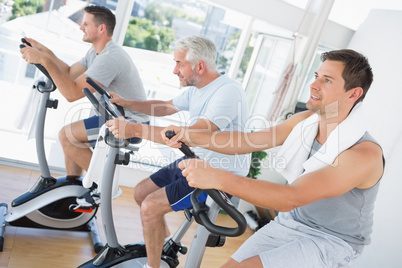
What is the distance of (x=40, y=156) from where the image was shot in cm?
268

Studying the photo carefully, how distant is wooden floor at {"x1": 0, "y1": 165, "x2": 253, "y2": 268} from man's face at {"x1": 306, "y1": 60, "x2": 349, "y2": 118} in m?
1.58

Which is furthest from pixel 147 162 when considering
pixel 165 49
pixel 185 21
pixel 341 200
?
pixel 341 200

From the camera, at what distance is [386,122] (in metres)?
3.44

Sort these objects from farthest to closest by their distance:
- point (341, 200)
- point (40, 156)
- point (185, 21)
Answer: point (185, 21), point (40, 156), point (341, 200)

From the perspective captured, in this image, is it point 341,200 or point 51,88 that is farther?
point 51,88

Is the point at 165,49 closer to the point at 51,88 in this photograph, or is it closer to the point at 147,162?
the point at 147,162

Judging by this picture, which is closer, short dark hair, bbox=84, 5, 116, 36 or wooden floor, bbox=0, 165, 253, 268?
wooden floor, bbox=0, 165, 253, 268

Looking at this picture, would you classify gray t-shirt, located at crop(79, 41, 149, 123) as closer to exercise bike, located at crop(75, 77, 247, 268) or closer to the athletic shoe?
exercise bike, located at crop(75, 77, 247, 268)

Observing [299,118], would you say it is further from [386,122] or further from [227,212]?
[386,122]

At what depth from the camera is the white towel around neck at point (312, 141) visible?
1693mm

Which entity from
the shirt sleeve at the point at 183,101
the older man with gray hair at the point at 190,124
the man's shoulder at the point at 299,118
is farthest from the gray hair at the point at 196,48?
the man's shoulder at the point at 299,118

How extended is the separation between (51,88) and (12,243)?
960mm

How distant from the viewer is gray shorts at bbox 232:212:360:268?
5.50ft

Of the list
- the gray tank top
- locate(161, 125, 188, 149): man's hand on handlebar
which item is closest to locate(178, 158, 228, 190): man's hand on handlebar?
locate(161, 125, 188, 149): man's hand on handlebar
